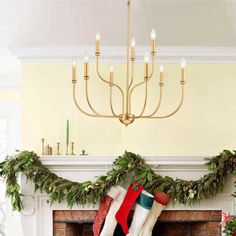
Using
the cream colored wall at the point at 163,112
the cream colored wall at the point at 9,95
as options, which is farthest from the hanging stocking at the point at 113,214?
the cream colored wall at the point at 9,95

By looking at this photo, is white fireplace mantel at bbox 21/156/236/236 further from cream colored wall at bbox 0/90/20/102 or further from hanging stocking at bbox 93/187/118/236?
cream colored wall at bbox 0/90/20/102

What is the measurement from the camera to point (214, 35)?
4957mm

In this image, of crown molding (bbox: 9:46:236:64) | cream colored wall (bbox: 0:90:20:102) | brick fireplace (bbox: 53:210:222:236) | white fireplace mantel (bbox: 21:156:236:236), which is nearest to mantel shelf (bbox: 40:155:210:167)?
white fireplace mantel (bbox: 21:156:236:236)

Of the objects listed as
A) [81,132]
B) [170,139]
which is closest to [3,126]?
[81,132]

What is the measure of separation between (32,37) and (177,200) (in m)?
2.12

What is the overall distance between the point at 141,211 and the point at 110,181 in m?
0.35

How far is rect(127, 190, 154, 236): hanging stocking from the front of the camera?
417 cm

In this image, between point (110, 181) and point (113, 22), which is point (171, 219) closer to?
point (110, 181)

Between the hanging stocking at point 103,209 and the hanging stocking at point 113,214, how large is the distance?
3 centimetres

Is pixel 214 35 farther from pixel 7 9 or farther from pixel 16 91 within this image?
pixel 16 91

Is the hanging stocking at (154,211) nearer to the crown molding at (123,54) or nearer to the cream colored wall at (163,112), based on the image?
the cream colored wall at (163,112)

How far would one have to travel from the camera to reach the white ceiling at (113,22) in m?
4.48

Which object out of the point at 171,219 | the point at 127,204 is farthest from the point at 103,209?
the point at 171,219

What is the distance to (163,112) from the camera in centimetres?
537
